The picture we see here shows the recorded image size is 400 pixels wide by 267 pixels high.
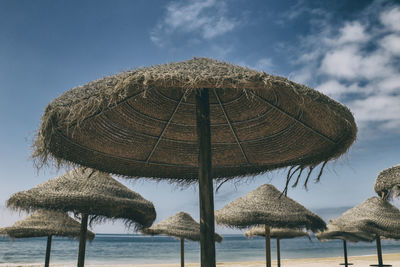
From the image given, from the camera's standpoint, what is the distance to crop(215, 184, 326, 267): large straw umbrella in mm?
8242

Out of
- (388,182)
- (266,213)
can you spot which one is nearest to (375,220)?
(266,213)

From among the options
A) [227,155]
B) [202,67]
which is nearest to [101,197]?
[227,155]

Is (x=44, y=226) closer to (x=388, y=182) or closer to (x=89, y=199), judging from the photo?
(x=89, y=199)

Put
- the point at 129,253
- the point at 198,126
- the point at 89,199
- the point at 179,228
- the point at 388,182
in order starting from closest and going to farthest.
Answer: the point at 198,126, the point at 388,182, the point at 89,199, the point at 179,228, the point at 129,253

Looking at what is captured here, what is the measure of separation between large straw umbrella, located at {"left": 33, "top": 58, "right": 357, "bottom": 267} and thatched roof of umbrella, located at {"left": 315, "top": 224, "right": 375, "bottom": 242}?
829cm

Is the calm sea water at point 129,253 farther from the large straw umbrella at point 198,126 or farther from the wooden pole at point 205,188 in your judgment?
the wooden pole at point 205,188

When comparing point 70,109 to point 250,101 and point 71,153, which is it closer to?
point 71,153

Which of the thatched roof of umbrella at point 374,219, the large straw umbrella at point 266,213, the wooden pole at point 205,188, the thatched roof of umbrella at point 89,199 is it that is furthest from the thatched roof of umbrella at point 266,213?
the wooden pole at point 205,188

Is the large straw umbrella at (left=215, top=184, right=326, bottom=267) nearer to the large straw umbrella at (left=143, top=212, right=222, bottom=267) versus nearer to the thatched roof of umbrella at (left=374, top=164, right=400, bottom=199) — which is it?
the large straw umbrella at (left=143, top=212, right=222, bottom=267)

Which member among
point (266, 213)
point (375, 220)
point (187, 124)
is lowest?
point (375, 220)

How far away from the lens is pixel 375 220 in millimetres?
10773

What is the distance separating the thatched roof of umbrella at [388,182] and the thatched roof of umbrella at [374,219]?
6555mm

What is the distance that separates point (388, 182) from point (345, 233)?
26.5ft

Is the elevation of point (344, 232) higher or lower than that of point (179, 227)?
lower
